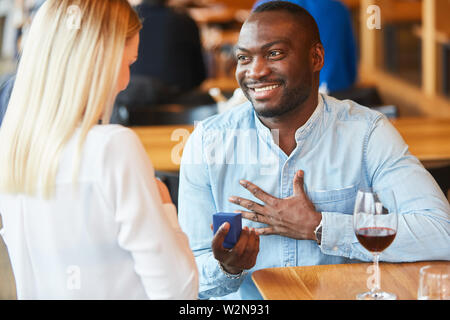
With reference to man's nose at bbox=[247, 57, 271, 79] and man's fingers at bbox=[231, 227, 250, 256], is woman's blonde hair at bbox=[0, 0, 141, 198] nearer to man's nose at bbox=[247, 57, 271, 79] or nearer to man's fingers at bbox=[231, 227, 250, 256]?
man's fingers at bbox=[231, 227, 250, 256]

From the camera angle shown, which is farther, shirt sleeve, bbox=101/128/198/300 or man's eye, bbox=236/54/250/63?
man's eye, bbox=236/54/250/63

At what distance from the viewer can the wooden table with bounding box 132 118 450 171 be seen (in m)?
2.56

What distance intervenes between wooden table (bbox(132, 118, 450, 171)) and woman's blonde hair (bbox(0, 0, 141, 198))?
1262 millimetres

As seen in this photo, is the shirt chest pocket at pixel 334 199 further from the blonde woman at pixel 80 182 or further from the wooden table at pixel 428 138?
the wooden table at pixel 428 138

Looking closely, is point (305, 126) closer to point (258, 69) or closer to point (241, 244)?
point (258, 69)

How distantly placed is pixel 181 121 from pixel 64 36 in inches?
83.3

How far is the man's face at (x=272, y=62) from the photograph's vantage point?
1715 millimetres

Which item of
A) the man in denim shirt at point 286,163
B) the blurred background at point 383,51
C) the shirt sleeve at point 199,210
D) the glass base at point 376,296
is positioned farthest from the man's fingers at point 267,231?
the blurred background at point 383,51

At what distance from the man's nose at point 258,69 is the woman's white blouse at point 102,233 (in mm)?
520

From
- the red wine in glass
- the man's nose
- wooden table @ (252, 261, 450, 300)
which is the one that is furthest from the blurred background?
the red wine in glass

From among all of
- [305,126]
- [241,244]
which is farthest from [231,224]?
[305,126]

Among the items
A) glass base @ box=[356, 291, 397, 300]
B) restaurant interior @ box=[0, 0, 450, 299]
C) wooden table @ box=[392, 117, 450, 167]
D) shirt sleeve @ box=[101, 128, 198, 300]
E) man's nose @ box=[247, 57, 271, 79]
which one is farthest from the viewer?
restaurant interior @ box=[0, 0, 450, 299]

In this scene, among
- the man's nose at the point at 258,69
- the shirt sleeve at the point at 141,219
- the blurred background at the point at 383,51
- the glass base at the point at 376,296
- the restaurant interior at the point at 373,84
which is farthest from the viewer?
the blurred background at the point at 383,51

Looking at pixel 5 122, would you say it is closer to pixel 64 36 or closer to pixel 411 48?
pixel 64 36
